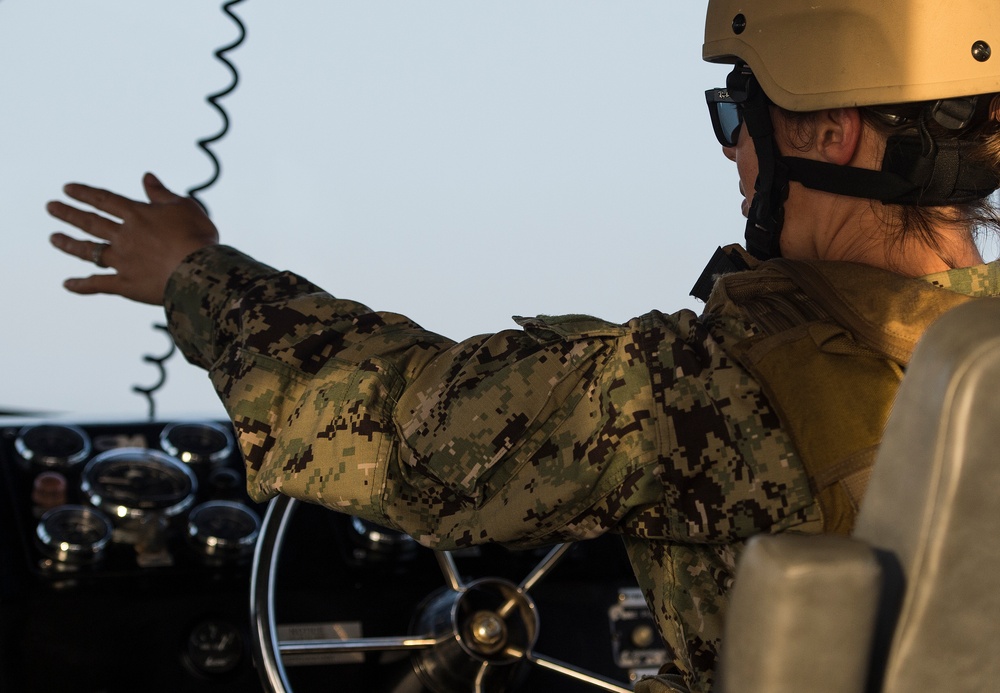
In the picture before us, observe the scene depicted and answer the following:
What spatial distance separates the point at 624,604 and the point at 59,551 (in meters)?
0.89

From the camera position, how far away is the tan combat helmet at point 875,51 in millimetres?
1219

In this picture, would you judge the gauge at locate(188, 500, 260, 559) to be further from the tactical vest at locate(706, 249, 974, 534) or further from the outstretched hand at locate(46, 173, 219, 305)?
the tactical vest at locate(706, 249, 974, 534)

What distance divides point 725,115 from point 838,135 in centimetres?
16

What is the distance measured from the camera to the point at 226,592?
1.88m

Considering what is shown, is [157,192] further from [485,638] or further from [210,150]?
[210,150]

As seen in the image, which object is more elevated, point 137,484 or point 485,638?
point 137,484

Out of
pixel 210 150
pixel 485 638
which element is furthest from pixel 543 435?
pixel 210 150

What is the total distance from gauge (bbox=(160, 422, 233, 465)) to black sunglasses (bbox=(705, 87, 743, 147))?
3.41 ft

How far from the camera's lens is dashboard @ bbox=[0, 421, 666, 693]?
5.75 ft

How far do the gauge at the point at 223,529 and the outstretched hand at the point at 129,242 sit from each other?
608 mm

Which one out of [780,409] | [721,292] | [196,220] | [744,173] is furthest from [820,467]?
[196,220]

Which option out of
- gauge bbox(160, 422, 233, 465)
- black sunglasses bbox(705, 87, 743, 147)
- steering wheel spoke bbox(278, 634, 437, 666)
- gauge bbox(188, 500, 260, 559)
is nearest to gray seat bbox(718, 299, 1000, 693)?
black sunglasses bbox(705, 87, 743, 147)

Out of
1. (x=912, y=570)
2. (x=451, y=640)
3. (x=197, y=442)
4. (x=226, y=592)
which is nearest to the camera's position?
(x=912, y=570)

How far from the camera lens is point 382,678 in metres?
1.84
